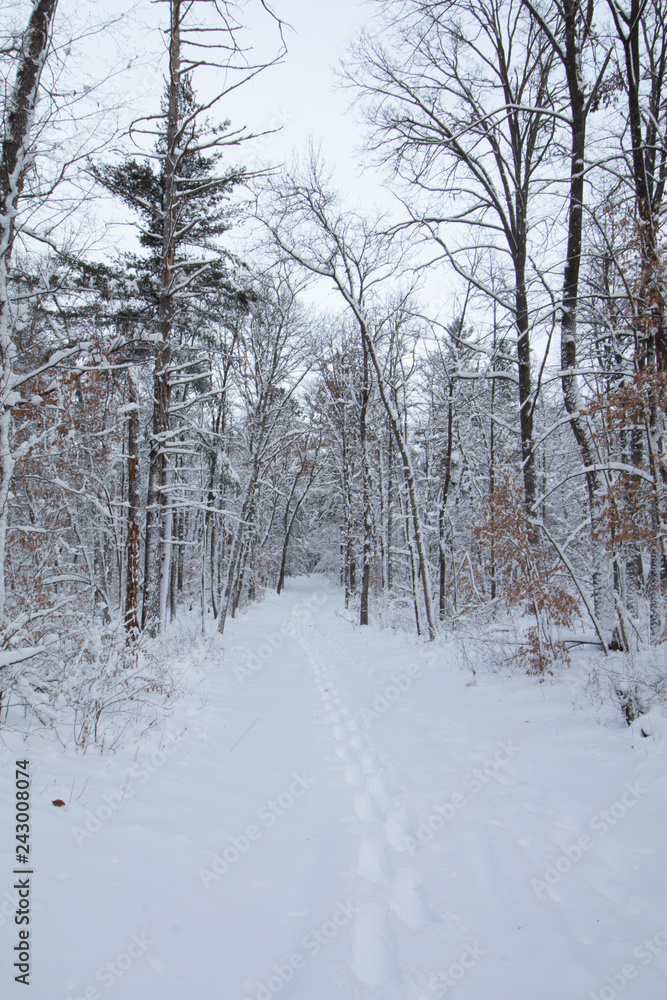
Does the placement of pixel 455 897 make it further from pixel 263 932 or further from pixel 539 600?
pixel 539 600

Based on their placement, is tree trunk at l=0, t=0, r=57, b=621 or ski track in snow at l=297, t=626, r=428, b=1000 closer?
ski track in snow at l=297, t=626, r=428, b=1000

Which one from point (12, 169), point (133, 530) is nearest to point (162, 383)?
point (133, 530)

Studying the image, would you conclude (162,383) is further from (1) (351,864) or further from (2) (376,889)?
(2) (376,889)

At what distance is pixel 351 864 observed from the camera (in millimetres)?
2896

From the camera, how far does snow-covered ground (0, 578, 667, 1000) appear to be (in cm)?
201

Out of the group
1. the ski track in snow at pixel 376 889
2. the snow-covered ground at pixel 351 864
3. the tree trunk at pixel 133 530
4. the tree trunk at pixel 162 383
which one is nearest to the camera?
the snow-covered ground at pixel 351 864

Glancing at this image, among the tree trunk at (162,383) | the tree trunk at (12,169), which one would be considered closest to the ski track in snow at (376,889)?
the tree trunk at (12,169)

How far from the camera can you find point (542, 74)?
880cm

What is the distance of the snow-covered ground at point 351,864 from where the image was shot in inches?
79.2

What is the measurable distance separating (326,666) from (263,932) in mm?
7683

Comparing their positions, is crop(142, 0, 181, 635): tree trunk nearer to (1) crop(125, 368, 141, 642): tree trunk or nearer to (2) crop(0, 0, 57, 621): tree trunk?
(1) crop(125, 368, 141, 642): tree trunk

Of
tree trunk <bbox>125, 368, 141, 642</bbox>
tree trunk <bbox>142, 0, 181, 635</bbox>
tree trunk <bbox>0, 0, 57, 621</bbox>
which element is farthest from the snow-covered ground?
tree trunk <bbox>125, 368, 141, 642</bbox>

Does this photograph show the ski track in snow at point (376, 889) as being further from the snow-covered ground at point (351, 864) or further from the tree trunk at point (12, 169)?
the tree trunk at point (12, 169)

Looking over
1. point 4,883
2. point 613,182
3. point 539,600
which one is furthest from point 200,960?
point 613,182
